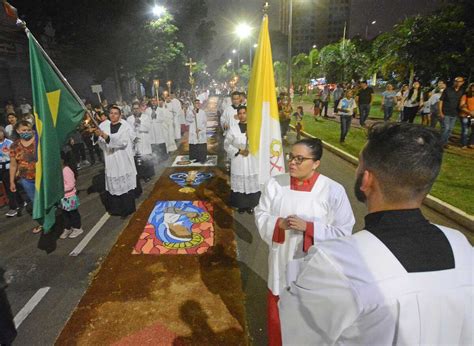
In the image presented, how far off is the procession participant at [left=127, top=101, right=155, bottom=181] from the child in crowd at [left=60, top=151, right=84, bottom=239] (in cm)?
323

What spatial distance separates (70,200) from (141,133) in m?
4.07

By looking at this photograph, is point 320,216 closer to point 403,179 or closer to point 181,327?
point 403,179

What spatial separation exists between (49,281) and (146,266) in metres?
1.28

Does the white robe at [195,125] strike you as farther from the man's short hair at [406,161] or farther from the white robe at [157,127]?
the man's short hair at [406,161]

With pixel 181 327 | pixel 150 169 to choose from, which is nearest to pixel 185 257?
pixel 181 327

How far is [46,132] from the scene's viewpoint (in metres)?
3.99

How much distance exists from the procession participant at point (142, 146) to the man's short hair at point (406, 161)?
7976 mm

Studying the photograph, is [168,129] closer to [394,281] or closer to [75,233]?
[75,233]

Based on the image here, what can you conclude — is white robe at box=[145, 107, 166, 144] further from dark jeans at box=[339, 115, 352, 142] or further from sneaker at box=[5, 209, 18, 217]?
dark jeans at box=[339, 115, 352, 142]

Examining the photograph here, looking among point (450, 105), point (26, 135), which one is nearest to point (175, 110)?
point (26, 135)

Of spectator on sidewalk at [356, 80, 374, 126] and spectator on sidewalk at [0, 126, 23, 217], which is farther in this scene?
spectator on sidewalk at [356, 80, 374, 126]

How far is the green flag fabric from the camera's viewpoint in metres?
3.89

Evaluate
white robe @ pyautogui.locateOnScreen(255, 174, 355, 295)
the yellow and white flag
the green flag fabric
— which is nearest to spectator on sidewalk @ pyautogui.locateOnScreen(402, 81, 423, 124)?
the yellow and white flag

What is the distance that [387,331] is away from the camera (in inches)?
41.6
